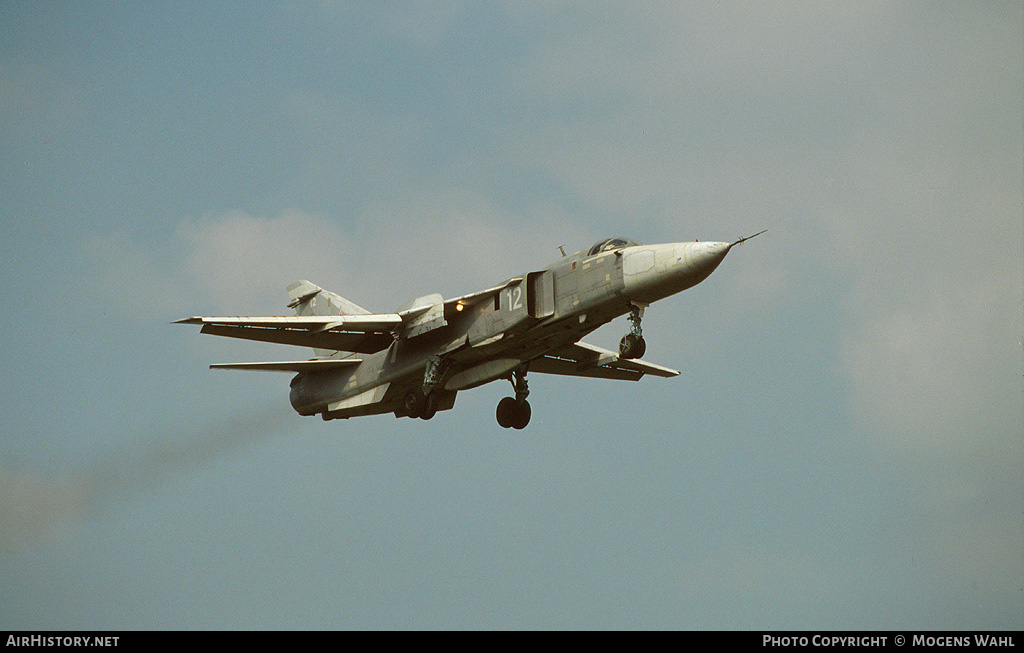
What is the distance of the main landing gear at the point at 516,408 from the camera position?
38531 mm

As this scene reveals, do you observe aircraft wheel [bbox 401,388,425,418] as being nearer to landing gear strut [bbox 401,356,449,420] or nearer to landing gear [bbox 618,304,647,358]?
landing gear strut [bbox 401,356,449,420]

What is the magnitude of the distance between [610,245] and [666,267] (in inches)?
80.5

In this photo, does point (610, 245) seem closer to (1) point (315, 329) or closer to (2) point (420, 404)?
(2) point (420, 404)

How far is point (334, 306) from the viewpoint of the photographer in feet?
139

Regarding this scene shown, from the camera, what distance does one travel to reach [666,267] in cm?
3291

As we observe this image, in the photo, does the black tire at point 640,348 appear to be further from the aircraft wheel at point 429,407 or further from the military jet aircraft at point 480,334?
the aircraft wheel at point 429,407

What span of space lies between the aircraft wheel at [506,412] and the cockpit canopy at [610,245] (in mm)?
6354

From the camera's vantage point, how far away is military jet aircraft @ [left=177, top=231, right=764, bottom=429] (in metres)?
33.3

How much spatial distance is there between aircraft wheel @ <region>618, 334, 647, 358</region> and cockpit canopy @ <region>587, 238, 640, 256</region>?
102 inches

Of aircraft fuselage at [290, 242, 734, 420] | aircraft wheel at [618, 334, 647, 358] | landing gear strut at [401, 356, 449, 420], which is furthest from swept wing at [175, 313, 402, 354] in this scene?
aircraft wheel at [618, 334, 647, 358]

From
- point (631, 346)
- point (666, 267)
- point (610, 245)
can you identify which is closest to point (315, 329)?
point (610, 245)
